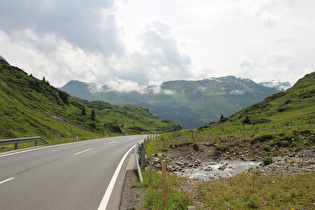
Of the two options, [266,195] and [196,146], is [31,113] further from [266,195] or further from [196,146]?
[266,195]

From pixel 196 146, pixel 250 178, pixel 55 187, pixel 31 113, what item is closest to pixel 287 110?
pixel 196 146

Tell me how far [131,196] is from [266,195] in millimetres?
4882

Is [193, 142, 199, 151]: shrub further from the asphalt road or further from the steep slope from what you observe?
the steep slope

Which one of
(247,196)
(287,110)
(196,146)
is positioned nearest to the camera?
(247,196)

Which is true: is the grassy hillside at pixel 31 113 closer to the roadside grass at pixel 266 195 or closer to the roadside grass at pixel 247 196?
the roadside grass at pixel 247 196

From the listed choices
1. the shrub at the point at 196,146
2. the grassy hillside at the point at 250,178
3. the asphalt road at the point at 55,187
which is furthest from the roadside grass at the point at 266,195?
the shrub at the point at 196,146

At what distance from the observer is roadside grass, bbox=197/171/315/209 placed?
230 inches

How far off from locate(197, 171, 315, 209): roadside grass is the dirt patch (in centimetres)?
230

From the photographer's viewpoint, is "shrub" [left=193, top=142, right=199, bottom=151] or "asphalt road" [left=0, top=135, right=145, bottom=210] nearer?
"asphalt road" [left=0, top=135, right=145, bottom=210]

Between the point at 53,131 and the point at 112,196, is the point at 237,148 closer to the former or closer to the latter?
the point at 112,196

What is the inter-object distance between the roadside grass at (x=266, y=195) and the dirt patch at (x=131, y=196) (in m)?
2.30

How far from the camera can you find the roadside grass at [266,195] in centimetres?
A: 583

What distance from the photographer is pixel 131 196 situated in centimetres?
663

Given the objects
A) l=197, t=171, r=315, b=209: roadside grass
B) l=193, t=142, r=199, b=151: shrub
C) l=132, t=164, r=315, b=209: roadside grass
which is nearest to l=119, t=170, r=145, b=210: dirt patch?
l=132, t=164, r=315, b=209: roadside grass
